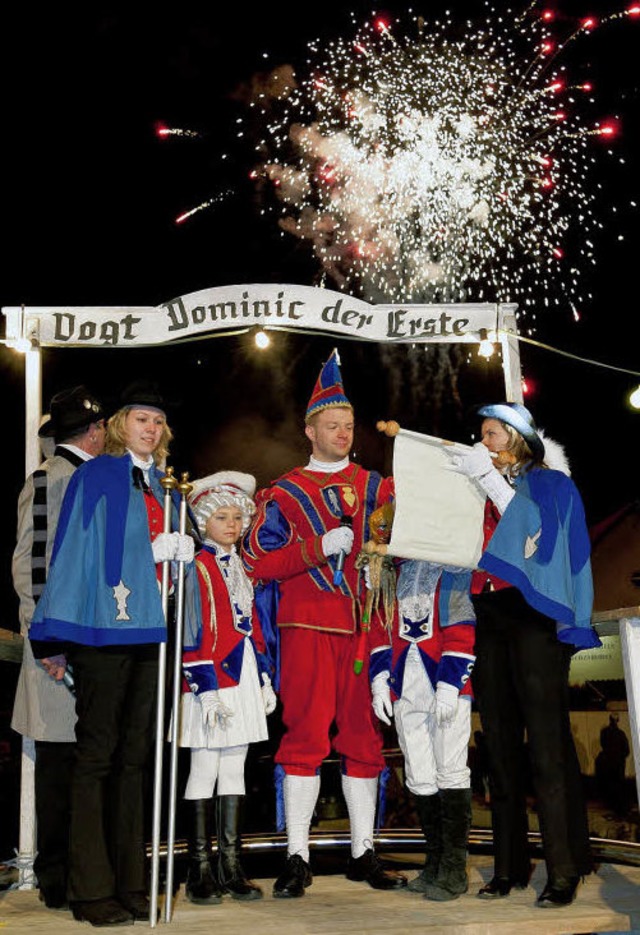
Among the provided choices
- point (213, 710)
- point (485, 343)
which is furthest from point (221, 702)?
point (485, 343)

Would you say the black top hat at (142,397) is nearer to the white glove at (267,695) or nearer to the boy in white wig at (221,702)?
→ the boy in white wig at (221,702)

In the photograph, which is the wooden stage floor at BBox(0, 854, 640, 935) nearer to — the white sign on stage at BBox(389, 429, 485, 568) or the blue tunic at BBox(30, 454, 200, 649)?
the blue tunic at BBox(30, 454, 200, 649)

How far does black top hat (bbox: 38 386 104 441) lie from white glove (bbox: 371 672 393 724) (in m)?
1.91

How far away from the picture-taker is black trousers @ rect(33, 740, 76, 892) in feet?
15.3

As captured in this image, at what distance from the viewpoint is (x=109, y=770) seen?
430 cm

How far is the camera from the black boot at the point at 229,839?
15.8 ft

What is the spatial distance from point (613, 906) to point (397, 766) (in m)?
10.3

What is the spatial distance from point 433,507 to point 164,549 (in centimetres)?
127

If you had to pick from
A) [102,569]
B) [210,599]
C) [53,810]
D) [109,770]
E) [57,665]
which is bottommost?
[53,810]

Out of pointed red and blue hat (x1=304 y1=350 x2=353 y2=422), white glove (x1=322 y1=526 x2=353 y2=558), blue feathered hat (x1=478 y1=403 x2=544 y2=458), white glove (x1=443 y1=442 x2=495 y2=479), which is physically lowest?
white glove (x1=322 y1=526 x2=353 y2=558)

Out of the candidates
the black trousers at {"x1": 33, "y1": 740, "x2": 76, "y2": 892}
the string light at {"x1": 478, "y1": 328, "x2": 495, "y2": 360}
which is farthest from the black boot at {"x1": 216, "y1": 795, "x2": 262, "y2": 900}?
the string light at {"x1": 478, "y1": 328, "x2": 495, "y2": 360}

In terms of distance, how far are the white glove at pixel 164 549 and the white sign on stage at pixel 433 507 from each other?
102cm

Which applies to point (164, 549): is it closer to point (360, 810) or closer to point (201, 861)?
point (201, 861)

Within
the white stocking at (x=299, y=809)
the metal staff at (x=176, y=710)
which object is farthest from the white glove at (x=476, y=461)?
the white stocking at (x=299, y=809)
